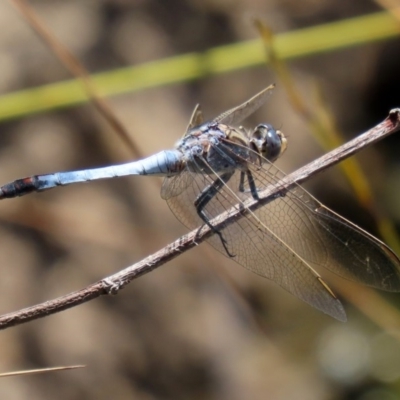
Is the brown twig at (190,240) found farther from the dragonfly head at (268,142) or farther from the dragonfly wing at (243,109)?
the dragonfly wing at (243,109)

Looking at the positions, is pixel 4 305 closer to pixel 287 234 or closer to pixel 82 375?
pixel 82 375

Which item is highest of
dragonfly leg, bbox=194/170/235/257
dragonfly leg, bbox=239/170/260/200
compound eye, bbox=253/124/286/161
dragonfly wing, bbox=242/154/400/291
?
compound eye, bbox=253/124/286/161

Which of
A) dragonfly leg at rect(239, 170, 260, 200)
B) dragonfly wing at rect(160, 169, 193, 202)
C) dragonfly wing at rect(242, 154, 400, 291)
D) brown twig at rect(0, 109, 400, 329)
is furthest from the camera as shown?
dragonfly wing at rect(160, 169, 193, 202)

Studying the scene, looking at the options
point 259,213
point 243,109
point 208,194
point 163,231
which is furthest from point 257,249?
point 163,231

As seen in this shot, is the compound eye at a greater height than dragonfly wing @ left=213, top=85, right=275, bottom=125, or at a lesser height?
lesser

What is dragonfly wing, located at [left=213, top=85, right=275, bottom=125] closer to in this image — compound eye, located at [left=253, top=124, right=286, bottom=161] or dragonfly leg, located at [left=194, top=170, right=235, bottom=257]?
compound eye, located at [left=253, top=124, right=286, bottom=161]

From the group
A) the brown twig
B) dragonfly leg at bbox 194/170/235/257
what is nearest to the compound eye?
dragonfly leg at bbox 194/170/235/257

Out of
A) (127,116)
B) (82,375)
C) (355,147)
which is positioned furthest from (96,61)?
(355,147)

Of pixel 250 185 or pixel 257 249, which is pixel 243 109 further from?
pixel 257 249
